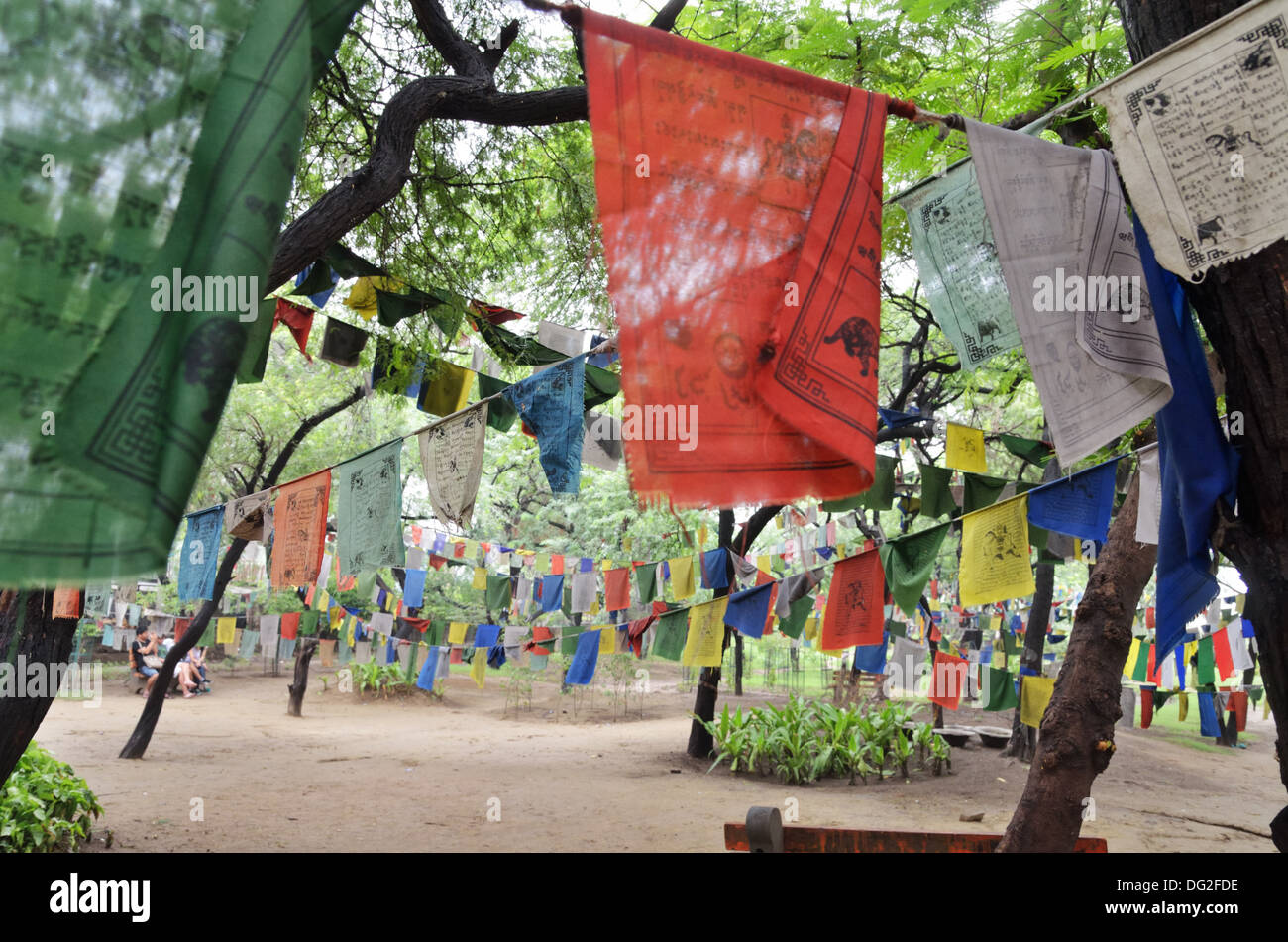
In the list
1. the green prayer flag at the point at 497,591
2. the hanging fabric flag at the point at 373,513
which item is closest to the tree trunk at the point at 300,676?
the green prayer flag at the point at 497,591

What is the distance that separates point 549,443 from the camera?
5.65 meters

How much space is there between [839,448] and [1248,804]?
462 inches

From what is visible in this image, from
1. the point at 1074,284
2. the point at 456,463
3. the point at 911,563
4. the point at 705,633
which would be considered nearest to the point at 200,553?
the point at 456,463

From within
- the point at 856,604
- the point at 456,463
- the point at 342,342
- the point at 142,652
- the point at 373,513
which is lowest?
the point at 142,652

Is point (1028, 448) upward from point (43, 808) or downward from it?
upward

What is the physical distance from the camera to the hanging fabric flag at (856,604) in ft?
23.3

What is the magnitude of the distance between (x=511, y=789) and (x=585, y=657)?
6.00 feet

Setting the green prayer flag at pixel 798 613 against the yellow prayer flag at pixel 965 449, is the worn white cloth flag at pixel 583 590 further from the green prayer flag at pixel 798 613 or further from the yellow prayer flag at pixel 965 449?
the yellow prayer flag at pixel 965 449

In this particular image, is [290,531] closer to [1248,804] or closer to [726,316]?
[726,316]

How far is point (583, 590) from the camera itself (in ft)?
40.4

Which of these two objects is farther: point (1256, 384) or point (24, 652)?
point (24, 652)

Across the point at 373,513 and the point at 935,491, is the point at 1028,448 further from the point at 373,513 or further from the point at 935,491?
the point at 373,513

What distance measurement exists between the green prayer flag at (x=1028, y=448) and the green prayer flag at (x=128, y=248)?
7850mm
